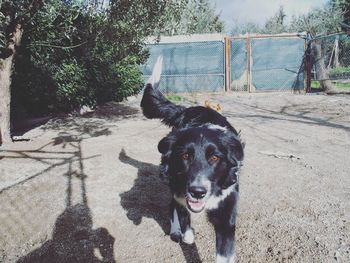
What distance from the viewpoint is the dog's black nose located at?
2696 mm

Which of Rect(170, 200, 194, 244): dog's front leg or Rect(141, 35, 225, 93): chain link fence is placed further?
Rect(141, 35, 225, 93): chain link fence

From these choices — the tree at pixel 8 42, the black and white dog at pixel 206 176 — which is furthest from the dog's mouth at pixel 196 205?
the tree at pixel 8 42

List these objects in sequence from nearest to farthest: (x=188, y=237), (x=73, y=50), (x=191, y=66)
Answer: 1. (x=188, y=237)
2. (x=73, y=50)
3. (x=191, y=66)

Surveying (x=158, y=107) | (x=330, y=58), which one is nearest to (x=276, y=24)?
(x=330, y=58)

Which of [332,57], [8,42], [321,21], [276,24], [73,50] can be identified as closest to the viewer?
[8,42]

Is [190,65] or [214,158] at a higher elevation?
[190,65]

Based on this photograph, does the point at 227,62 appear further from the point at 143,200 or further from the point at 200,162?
the point at 200,162

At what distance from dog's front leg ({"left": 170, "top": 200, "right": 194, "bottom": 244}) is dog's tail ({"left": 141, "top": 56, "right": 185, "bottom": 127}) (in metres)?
1.10

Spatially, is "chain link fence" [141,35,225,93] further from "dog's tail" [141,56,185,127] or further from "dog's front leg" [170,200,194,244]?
"dog's front leg" [170,200,194,244]

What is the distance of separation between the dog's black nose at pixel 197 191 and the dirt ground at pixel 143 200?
72cm

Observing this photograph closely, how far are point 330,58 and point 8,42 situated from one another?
40.2ft

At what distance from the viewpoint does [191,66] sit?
15.0 metres

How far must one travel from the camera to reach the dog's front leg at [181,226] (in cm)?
336

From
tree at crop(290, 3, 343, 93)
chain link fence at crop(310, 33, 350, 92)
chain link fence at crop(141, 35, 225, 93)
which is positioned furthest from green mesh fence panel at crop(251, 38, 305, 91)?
tree at crop(290, 3, 343, 93)
